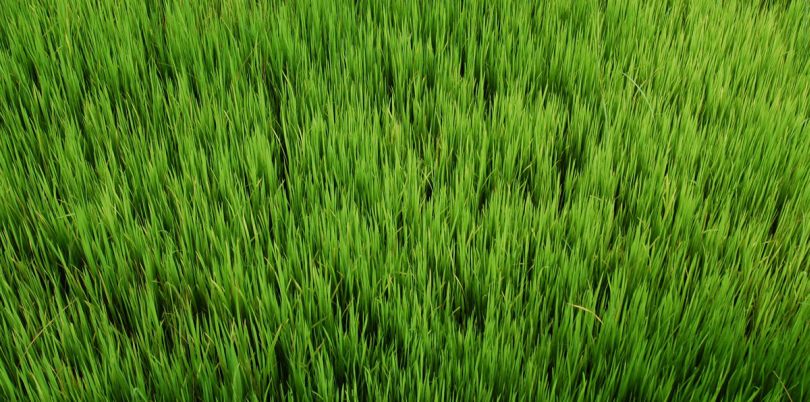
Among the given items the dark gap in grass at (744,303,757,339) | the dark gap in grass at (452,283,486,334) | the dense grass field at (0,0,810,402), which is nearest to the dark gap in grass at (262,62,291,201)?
the dense grass field at (0,0,810,402)

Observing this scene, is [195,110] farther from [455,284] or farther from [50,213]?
[455,284]

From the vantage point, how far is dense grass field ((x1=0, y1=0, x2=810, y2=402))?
917mm

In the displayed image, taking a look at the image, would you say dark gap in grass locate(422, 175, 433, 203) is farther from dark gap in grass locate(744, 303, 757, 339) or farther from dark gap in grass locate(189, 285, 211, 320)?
dark gap in grass locate(744, 303, 757, 339)

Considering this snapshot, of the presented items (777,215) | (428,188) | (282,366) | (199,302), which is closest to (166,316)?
(199,302)

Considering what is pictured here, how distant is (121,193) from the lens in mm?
1137

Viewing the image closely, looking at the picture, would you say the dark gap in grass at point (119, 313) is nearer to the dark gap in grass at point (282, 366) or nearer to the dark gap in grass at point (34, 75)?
the dark gap in grass at point (282, 366)

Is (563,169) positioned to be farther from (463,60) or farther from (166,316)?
(166,316)

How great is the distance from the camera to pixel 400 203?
44.9 inches

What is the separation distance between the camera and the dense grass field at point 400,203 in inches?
36.1

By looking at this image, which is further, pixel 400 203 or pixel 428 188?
pixel 428 188

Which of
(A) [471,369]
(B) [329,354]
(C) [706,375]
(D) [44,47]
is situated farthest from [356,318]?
(D) [44,47]

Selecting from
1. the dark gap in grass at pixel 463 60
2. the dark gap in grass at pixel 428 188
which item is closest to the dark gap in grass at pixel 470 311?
the dark gap in grass at pixel 428 188

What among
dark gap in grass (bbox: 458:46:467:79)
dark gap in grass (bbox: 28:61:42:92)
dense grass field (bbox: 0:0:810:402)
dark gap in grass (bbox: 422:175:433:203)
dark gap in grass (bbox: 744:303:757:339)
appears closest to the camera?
dense grass field (bbox: 0:0:810:402)

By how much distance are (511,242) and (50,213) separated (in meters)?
0.71
